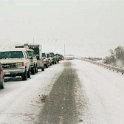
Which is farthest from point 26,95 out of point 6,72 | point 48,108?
point 6,72

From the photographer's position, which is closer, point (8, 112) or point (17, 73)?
point (8, 112)

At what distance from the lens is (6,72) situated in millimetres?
27250

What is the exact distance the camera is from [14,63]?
27766 millimetres

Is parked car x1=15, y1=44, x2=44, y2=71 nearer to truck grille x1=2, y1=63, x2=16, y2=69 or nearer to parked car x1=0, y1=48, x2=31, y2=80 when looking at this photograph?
parked car x1=0, y1=48, x2=31, y2=80

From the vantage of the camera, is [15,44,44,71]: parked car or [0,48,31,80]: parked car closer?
[0,48,31,80]: parked car

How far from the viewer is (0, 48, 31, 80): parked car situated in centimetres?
2747

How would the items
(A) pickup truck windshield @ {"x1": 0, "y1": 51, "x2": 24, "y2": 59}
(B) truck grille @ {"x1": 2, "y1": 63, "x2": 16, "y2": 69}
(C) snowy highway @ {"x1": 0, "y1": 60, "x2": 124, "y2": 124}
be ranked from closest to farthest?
(C) snowy highway @ {"x1": 0, "y1": 60, "x2": 124, "y2": 124}
(B) truck grille @ {"x1": 2, "y1": 63, "x2": 16, "y2": 69}
(A) pickup truck windshield @ {"x1": 0, "y1": 51, "x2": 24, "y2": 59}

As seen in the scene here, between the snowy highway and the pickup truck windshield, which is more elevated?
the pickup truck windshield

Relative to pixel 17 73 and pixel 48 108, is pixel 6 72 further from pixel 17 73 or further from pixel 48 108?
pixel 48 108

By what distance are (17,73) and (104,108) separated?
47.6 feet

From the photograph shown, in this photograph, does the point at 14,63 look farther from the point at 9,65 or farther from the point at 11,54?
the point at 11,54

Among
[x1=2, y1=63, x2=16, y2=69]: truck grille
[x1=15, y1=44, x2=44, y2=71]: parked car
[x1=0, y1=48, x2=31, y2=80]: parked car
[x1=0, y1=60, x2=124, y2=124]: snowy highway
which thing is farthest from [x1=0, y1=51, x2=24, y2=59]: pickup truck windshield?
[x1=15, y1=44, x2=44, y2=71]: parked car

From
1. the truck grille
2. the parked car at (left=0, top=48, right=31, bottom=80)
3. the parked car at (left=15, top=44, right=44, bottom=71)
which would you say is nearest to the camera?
the parked car at (left=0, top=48, right=31, bottom=80)

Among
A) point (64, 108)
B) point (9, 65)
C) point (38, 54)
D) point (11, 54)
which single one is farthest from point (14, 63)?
point (38, 54)
